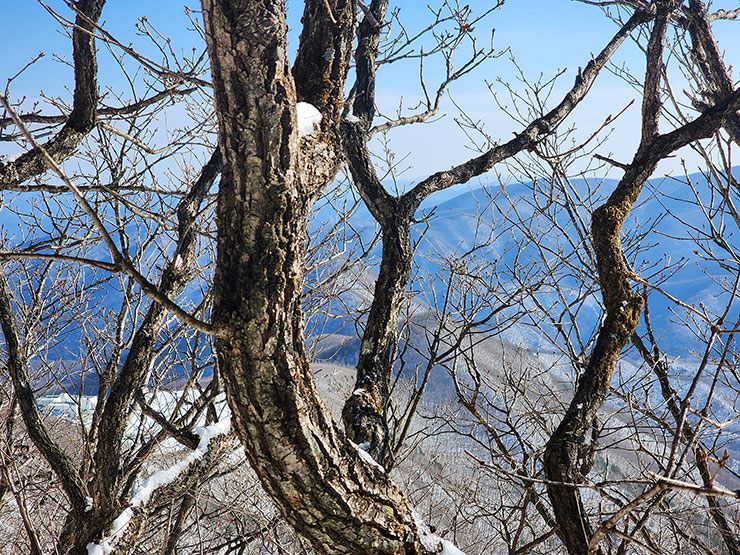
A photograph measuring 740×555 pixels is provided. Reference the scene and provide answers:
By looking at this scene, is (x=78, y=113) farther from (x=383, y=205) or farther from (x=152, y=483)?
(x=152, y=483)

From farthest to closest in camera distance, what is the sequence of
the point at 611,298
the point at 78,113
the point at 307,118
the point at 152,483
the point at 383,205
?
the point at 152,483 → the point at 78,113 → the point at 383,205 → the point at 611,298 → the point at 307,118

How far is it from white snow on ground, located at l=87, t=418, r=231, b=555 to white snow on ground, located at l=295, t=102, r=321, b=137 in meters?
2.39

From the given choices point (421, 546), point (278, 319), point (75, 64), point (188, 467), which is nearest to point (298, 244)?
point (278, 319)

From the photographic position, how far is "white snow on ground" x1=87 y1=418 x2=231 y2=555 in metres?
3.14

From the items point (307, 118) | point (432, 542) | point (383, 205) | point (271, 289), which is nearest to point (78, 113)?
point (383, 205)

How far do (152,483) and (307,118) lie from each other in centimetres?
297

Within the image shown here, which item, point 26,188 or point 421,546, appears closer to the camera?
point 421,546

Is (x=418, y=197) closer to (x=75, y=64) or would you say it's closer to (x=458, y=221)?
(x=75, y=64)

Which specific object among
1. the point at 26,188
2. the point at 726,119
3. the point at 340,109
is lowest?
the point at 340,109

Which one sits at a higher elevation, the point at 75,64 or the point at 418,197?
the point at 75,64

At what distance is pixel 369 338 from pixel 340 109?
3.91 feet

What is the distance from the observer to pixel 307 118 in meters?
1.76

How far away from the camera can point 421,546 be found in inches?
70.8

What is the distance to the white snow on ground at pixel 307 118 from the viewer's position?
170 cm
